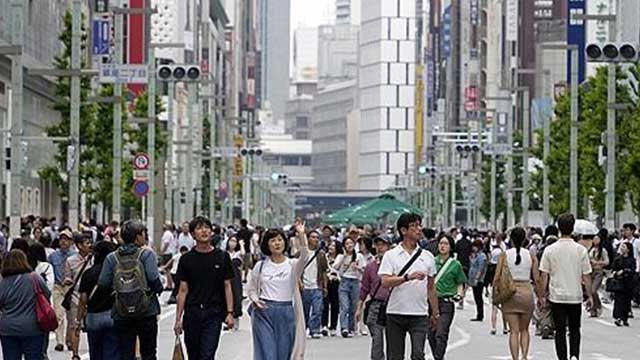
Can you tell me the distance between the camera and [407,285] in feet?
51.4

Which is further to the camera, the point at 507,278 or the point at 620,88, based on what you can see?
the point at 620,88

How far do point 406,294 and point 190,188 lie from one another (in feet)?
189

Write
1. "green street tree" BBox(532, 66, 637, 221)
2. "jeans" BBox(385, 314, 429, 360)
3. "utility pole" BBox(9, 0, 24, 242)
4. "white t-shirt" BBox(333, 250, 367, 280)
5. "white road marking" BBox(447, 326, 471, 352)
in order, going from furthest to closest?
"green street tree" BBox(532, 66, 637, 221) < "utility pole" BBox(9, 0, 24, 242) < "white t-shirt" BBox(333, 250, 367, 280) < "white road marking" BBox(447, 326, 471, 352) < "jeans" BBox(385, 314, 429, 360)

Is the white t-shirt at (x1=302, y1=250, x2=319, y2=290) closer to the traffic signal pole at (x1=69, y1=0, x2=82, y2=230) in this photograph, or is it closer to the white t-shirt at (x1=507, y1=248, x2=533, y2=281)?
the white t-shirt at (x1=507, y1=248, x2=533, y2=281)

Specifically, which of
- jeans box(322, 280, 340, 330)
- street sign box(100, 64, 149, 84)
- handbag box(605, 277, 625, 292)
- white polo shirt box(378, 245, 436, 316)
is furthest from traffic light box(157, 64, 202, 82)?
white polo shirt box(378, 245, 436, 316)

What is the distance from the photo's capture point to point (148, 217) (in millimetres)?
54156

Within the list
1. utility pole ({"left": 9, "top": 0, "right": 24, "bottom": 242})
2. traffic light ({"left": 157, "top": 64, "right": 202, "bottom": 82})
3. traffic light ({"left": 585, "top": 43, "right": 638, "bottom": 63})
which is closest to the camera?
utility pole ({"left": 9, "top": 0, "right": 24, "bottom": 242})

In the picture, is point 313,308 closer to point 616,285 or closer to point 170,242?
point 616,285

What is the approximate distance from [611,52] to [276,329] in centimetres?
→ 2629

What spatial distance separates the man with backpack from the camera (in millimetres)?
15477

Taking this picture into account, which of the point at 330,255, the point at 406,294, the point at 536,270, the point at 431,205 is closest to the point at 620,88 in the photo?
the point at 330,255

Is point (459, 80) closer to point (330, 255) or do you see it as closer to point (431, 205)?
point (431, 205)

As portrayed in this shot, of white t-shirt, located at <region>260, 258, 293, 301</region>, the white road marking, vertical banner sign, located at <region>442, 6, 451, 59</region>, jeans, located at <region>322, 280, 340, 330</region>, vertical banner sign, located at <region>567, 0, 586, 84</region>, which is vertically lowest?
the white road marking

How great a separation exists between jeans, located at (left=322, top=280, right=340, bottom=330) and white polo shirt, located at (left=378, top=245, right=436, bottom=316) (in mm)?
11697
